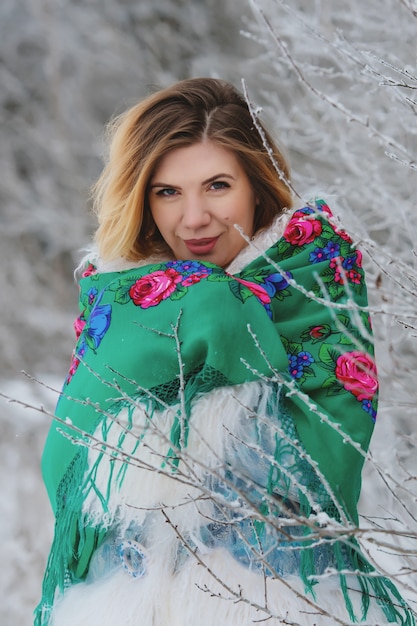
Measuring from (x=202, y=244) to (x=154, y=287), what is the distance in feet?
0.76

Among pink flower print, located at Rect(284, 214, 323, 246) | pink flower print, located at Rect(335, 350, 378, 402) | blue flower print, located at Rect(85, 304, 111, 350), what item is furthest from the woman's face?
pink flower print, located at Rect(335, 350, 378, 402)

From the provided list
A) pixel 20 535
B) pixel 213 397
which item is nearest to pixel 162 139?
pixel 213 397

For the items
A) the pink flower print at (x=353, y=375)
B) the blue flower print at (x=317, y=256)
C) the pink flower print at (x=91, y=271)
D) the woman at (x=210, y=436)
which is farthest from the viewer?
the pink flower print at (x=91, y=271)

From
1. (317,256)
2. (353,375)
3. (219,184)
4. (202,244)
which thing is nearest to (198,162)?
(219,184)

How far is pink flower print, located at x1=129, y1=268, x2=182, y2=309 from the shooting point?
4.86 feet

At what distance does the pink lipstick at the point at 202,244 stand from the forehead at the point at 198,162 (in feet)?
0.43

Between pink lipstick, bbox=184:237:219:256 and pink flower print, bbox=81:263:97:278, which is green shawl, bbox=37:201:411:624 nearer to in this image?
pink lipstick, bbox=184:237:219:256

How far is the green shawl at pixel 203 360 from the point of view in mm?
1381

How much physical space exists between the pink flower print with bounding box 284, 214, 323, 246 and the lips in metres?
0.15

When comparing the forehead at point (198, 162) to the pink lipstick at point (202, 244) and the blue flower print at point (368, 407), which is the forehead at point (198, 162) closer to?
the pink lipstick at point (202, 244)

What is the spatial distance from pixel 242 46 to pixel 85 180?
143cm

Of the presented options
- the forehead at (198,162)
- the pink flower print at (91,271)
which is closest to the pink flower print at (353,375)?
the forehead at (198,162)

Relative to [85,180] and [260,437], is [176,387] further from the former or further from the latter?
[85,180]

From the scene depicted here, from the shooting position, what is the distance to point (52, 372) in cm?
548
